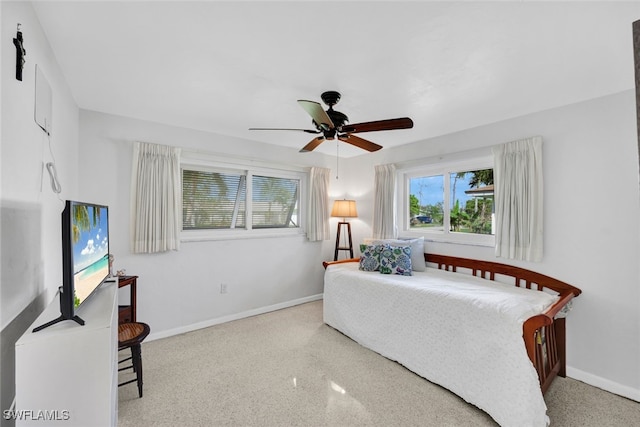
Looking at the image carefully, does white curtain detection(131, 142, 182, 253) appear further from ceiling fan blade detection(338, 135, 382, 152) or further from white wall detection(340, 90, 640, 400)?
white wall detection(340, 90, 640, 400)

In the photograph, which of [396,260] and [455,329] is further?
[396,260]

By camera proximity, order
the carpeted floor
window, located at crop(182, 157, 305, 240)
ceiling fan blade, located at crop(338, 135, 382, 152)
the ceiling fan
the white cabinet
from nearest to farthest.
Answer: the white cabinet < the carpeted floor < the ceiling fan < ceiling fan blade, located at crop(338, 135, 382, 152) < window, located at crop(182, 157, 305, 240)

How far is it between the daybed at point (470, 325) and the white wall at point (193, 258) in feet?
3.21

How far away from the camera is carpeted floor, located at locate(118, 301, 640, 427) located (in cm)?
182

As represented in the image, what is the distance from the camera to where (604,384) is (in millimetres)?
2182

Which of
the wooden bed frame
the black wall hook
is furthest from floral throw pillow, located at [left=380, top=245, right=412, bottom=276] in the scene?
the black wall hook

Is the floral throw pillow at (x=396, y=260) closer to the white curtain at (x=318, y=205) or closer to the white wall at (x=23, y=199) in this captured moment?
the white curtain at (x=318, y=205)

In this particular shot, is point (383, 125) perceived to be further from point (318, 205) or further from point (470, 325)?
point (318, 205)

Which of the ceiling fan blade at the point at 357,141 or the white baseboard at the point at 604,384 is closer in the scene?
the white baseboard at the point at 604,384

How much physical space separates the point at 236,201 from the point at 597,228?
3698mm

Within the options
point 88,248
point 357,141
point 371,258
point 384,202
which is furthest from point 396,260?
point 88,248

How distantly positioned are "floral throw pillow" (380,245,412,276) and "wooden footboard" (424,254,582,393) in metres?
0.56

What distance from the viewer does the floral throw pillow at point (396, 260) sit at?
10.0ft

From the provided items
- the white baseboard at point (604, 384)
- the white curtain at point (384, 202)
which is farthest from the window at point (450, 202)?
the white baseboard at point (604, 384)
